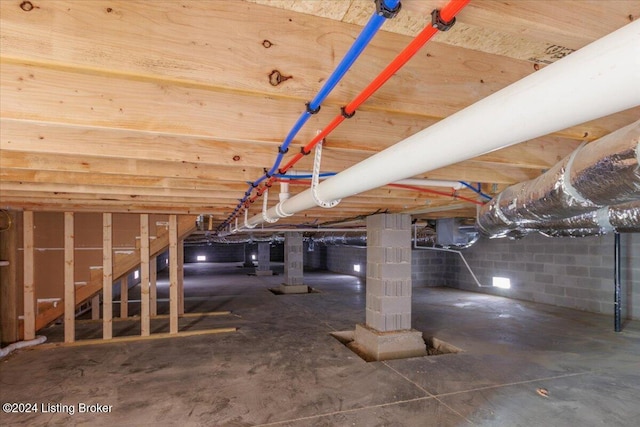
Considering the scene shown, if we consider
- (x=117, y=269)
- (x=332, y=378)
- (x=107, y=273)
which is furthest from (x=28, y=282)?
(x=332, y=378)

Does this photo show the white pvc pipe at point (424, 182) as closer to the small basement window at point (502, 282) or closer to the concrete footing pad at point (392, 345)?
the concrete footing pad at point (392, 345)

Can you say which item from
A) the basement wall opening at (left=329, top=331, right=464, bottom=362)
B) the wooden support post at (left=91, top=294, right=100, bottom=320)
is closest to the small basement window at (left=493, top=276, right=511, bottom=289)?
the basement wall opening at (left=329, top=331, right=464, bottom=362)

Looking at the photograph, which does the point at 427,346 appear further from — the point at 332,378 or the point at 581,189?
the point at 581,189

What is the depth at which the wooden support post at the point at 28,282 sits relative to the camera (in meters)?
4.29

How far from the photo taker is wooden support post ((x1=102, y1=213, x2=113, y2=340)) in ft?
15.0

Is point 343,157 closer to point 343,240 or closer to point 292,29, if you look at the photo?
point 292,29

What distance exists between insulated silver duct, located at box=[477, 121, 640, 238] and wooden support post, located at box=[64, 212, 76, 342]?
4.39 m

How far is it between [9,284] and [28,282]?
0.20 m

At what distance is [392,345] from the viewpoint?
4.05 meters

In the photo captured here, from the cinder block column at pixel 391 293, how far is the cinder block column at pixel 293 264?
4.46 m

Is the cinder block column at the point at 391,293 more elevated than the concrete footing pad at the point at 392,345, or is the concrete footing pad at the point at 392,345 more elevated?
the cinder block column at the point at 391,293

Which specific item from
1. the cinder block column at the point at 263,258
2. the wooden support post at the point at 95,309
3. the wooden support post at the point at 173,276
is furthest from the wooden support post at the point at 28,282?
the cinder block column at the point at 263,258

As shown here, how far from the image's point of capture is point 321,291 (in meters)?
8.74

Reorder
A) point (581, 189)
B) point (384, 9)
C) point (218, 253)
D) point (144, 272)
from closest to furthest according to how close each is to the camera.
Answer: point (384, 9)
point (581, 189)
point (144, 272)
point (218, 253)
